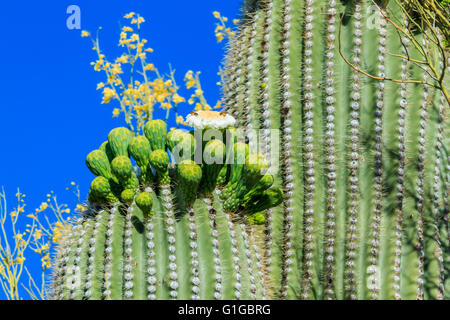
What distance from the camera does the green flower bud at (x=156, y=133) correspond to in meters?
2.43

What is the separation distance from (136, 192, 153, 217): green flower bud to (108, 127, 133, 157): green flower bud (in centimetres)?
21

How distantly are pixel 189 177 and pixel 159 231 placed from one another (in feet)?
0.75

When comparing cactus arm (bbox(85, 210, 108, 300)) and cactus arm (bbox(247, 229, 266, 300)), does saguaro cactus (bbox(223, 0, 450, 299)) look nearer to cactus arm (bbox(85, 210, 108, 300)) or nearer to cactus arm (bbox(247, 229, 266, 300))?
cactus arm (bbox(247, 229, 266, 300))

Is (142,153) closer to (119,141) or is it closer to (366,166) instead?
(119,141)

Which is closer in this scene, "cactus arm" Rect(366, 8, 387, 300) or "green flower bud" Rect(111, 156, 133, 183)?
"green flower bud" Rect(111, 156, 133, 183)

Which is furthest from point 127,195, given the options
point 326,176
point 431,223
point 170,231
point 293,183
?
point 431,223

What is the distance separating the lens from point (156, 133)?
2430 millimetres

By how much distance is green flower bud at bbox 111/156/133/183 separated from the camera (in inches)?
91.7

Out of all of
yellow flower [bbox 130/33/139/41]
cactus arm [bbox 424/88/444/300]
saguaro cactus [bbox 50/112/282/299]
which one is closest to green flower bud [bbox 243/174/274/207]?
saguaro cactus [bbox 50/112/282/299]

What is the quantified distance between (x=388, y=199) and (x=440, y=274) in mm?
399

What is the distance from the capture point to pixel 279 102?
297cm

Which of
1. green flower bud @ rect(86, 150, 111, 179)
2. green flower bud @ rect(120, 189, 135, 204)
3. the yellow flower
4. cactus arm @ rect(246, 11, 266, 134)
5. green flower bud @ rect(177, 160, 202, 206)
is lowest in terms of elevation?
green flower bud @ rect(120, 189, 135, 204)
